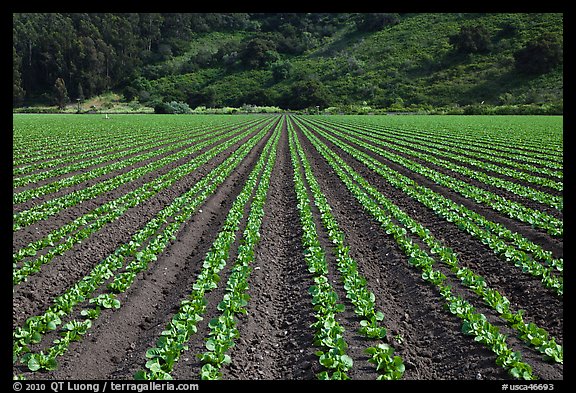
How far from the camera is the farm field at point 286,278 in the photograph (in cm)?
548

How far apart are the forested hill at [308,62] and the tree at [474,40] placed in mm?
249

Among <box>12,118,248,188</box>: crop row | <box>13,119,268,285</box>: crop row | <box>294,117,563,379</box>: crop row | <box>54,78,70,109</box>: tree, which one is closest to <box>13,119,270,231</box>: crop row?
<box>13,119,268,285</box>: crop row

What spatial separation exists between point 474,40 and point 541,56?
2100 centimetres

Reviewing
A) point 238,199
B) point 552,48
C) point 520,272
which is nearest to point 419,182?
point 238,199

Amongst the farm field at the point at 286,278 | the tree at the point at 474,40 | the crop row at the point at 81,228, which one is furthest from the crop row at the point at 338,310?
the tree at the point at 474,40

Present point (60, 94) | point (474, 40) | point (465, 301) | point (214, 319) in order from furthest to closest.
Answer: point (474, 40) → point (60, 94) → point (465, 301) → point (214, 319)

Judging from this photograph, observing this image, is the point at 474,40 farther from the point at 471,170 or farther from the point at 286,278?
the point at 286,278

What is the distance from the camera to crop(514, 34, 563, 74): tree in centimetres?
8681

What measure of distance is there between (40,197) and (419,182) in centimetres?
1357

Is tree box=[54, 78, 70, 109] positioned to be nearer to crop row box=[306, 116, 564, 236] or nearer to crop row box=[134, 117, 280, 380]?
crop row box=[306, 116, 564, 236]

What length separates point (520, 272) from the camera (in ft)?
26.7

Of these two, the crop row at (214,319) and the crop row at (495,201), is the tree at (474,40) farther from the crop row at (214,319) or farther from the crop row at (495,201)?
the crop row at (214,319)

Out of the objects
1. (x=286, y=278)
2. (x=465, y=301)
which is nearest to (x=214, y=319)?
(x=286, y=278)

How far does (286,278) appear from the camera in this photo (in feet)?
26.8
